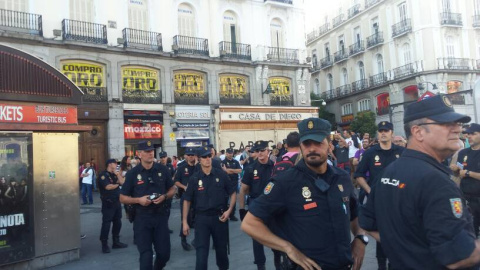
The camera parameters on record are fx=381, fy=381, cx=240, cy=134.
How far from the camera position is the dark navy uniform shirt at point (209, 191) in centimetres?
565

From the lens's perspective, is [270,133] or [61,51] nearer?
[61,51]

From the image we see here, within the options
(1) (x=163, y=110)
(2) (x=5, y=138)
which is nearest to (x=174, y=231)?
(2) (x=5, y=138)

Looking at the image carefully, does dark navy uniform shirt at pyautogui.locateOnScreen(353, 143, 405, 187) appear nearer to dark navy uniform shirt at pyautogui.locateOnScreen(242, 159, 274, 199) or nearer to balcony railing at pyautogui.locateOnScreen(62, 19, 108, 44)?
dark navy uniform shirt at pyautogui.locateOnScreen(242, 159, 274, 199)

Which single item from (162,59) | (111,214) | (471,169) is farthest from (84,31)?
(471,169)

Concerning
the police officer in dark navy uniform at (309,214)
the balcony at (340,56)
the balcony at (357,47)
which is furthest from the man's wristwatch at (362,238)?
the balcony at (340,56)

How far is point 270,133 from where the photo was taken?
999 inches

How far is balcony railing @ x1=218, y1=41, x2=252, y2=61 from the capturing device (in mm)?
23859

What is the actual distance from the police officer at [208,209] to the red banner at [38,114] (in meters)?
2.83

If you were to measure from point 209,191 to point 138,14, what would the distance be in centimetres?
1833

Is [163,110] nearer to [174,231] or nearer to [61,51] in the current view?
[61,51]

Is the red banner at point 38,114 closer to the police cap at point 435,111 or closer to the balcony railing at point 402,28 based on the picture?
the police cap at point 435,111

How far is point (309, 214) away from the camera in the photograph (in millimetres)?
2688

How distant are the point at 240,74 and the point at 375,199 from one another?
2271cm

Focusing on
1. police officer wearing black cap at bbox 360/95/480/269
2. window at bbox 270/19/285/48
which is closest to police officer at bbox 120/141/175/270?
police officer wearing black cap at bbox 360/95/480/269
